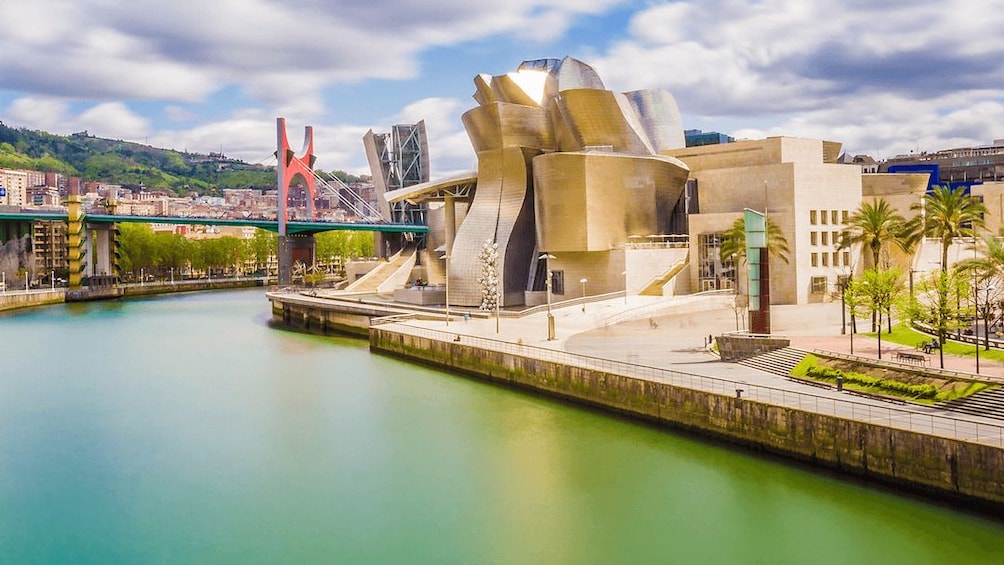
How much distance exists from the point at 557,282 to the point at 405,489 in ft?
97.4

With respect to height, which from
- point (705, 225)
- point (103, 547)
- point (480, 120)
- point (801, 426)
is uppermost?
point (480, 120)

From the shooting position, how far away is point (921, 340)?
24297 mm

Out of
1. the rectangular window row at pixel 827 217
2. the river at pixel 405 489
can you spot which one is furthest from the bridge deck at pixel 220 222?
the river at pixel 405 489

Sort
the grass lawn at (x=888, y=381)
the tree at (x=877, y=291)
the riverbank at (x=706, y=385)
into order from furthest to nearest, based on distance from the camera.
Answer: the tree at (x=877, y=291) → the grass lawn at (x=888, y=381) → the riverbank at (x=706, y=385)

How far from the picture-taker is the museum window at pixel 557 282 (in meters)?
46.0

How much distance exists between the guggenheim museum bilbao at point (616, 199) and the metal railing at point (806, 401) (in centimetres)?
1592

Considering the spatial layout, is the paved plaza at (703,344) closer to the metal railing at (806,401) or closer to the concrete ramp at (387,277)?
the metal railing at (806,401)

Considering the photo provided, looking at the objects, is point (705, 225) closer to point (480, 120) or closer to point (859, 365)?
point (480, 120)

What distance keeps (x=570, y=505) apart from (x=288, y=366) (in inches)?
806

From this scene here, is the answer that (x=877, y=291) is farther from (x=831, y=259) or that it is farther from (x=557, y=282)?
(x=557, y=282)

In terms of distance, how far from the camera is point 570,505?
16.2 meters

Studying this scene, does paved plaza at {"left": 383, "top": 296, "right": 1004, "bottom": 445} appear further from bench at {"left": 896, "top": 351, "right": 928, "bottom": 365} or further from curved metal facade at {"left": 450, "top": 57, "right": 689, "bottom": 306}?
curved metal facade at {"left": 450, "top": 57, "right": 689, "bottom": 306}

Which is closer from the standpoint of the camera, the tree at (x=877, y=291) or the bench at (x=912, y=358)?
the bench at (x=912, y=358)

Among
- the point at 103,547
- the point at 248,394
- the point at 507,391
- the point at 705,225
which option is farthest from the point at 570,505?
the point at 705,225
